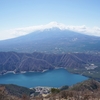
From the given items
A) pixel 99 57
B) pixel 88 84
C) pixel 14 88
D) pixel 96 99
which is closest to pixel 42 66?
pixel 99 57

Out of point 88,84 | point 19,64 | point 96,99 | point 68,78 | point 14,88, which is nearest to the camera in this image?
point 96,99

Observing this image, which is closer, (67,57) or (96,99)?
(96,99)

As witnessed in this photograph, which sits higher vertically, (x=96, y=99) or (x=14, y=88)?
(x=96, y=99)

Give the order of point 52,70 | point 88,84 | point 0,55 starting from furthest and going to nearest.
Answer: point 0,55, point 52,70, point 88,84

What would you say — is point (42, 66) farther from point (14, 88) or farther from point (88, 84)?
point (88, 84)

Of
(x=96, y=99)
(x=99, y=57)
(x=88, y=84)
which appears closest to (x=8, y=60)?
(x=99, y=57)

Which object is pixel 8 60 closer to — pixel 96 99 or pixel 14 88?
pixel 14 88
